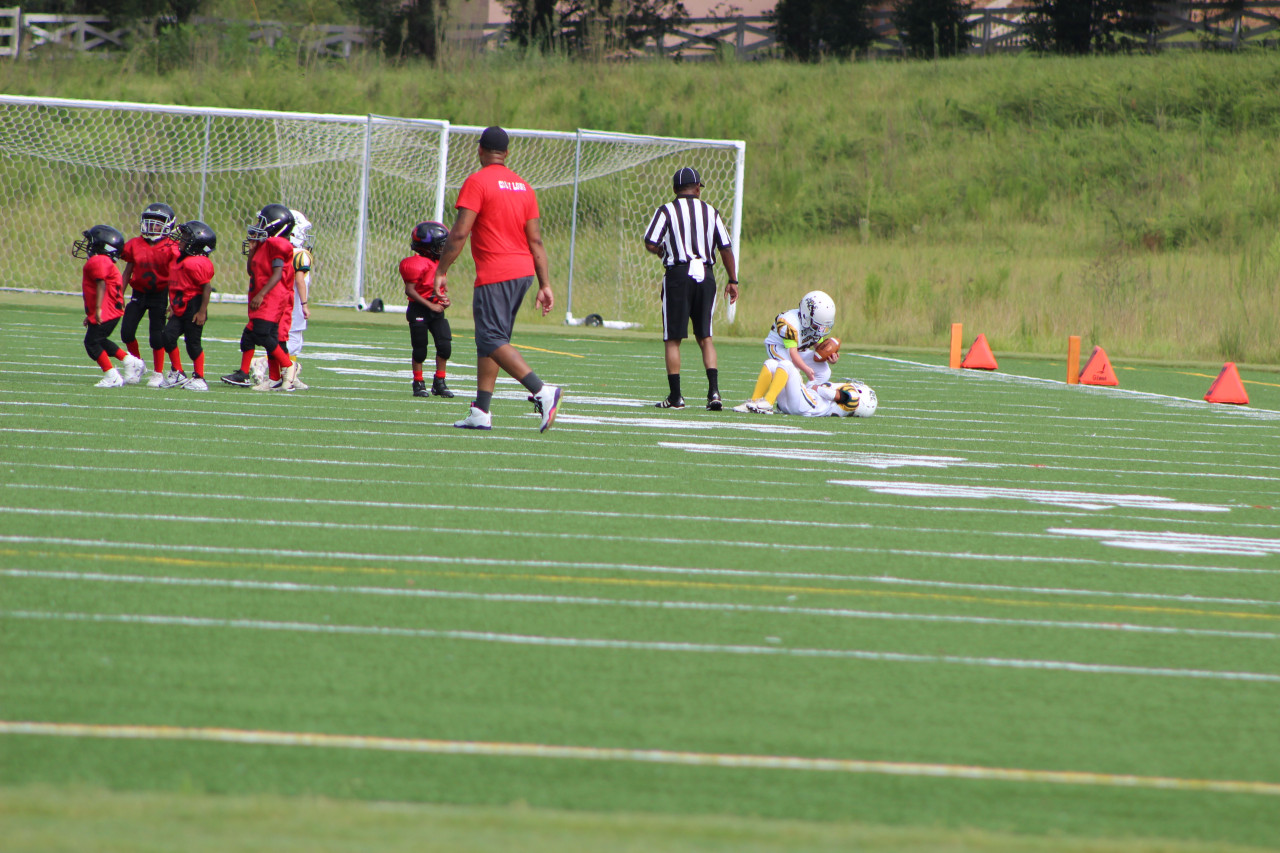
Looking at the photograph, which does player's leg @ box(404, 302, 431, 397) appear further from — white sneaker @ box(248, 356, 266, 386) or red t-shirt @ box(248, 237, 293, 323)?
white sneaker @ box(248, 356, 266, 386)

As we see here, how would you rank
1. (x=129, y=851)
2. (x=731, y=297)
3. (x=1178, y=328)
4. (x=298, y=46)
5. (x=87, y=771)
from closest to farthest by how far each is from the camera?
1. (x=129, y=851)
2. (x=87, y=771)
3. (x=731, y=297)
4. (x=1178, y=328)
5. (x=298, y=46)

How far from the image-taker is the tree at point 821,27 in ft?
153

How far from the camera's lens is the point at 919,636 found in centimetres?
527

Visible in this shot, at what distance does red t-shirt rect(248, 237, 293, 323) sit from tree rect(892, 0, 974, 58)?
36705mm

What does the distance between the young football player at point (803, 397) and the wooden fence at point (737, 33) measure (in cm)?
3039

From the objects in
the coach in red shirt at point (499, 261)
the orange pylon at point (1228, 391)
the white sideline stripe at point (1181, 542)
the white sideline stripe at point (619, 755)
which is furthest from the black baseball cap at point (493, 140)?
the orange pylon at point (1228, 391)

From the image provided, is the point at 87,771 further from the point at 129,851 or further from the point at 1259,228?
the point at 1259,228

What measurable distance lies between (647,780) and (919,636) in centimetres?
189

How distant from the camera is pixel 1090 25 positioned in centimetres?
4569

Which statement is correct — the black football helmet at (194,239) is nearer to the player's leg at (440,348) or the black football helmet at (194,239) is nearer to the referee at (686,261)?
the player's leg at (440,348)

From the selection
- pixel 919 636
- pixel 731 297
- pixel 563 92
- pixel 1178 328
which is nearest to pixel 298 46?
pixel 563 92

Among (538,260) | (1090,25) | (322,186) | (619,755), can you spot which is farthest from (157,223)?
(1090,25)

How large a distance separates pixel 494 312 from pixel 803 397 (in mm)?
3432

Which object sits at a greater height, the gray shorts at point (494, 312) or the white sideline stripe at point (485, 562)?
the gray shorts at point (494, 312)
